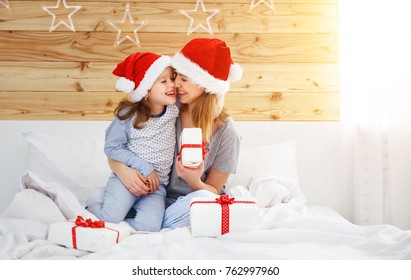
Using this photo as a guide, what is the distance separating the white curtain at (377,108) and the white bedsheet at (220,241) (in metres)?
0.75

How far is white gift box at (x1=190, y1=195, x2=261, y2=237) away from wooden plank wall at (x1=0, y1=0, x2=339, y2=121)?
116 centimetres

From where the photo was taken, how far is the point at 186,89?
1.92 m

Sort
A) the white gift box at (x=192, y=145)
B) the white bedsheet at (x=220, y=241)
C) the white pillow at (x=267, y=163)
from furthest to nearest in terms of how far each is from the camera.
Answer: the white pillow at (x=267, y=163) → the white gift box at (x=192, y=145) → the white bedsheet at (x=220, y=241)

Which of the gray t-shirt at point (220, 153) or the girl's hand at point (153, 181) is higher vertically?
the gray t-shirt at point (220, 153)

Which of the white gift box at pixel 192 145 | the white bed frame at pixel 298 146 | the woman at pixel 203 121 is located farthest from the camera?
the white bed frame at pixel 298 146

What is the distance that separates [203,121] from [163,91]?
0.58 feet

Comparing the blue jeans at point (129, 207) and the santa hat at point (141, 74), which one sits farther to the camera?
the santa hat at point (141, 74)

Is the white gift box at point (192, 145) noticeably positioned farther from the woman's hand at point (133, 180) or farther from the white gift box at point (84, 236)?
the white gift box at point (84, 236)

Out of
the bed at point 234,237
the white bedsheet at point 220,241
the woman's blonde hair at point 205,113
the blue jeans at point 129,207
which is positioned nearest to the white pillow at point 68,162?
the bed at point 234,237

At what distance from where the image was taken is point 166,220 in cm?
180

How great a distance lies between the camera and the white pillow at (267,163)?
2385mm


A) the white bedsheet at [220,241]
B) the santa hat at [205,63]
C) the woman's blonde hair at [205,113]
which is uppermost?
the santa hat at [205,63]

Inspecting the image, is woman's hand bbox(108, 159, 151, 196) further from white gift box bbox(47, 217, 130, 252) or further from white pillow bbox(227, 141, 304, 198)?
white pillow bbox(227, 141, 304, 198)

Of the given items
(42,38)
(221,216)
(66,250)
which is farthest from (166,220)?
(42,38)
